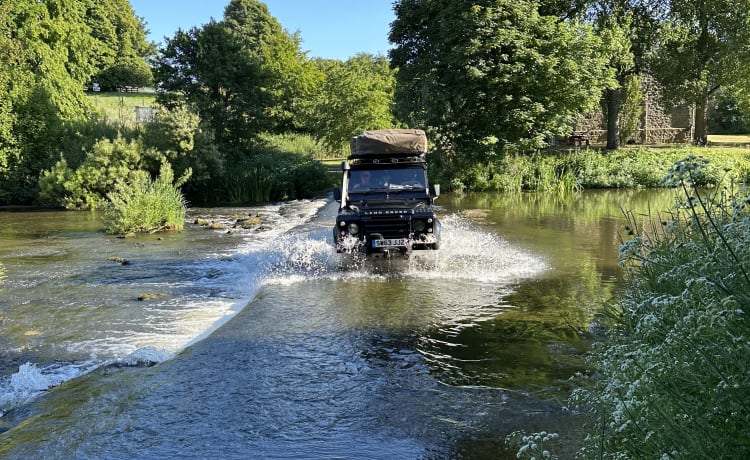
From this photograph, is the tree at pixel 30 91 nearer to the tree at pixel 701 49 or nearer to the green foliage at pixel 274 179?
the green foliage at pixel 274 179

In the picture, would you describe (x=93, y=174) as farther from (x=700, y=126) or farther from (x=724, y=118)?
(x=724, y=118)

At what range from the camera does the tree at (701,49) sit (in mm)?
31516

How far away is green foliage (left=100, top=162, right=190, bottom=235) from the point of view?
1805cm

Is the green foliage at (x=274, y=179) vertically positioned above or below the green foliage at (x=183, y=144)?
below

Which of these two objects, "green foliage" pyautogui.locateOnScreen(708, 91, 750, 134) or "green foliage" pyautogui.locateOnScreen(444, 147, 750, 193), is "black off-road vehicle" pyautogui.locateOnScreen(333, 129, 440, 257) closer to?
"green foliage" pyautogui.locateOnScreen(444, 147, 750, 193)

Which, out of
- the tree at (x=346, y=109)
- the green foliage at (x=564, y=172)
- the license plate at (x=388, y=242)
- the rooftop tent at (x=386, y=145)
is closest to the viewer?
the license plate at (x=388, y=242)

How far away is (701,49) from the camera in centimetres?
3497

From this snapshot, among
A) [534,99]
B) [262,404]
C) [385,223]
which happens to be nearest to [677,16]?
[534,99]

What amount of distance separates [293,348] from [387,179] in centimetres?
597

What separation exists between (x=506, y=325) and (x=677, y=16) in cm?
3189

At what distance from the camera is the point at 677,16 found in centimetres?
3350

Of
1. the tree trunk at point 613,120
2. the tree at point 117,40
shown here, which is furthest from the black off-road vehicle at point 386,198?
the tree at point 117,40

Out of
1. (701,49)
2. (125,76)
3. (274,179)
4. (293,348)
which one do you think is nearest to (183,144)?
(274,179)

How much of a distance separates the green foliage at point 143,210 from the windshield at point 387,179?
8352mm
